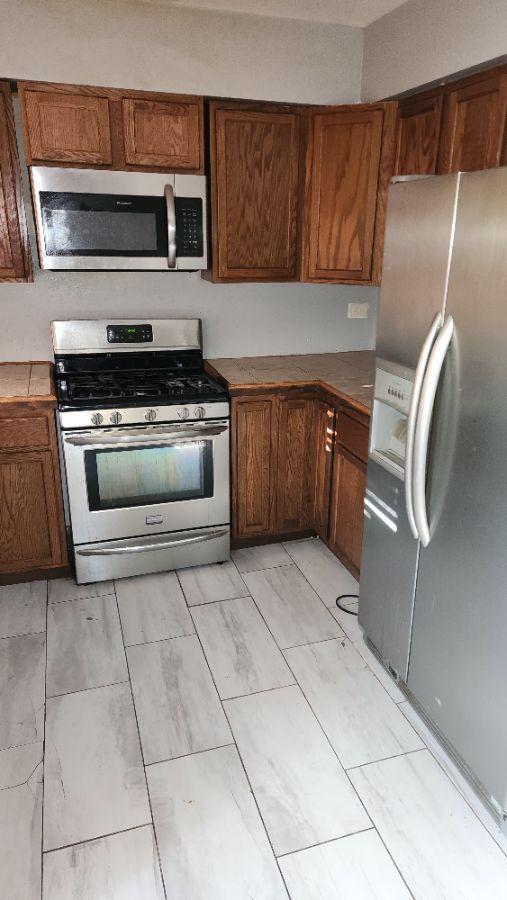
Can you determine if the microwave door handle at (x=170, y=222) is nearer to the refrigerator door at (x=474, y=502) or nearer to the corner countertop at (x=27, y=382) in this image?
the corner countertop at (x=27, y=382)

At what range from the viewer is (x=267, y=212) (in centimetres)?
289

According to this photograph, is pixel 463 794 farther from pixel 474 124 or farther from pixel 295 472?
pixel 474 124

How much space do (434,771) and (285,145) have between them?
267cm

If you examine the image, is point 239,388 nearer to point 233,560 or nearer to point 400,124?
point 233,560

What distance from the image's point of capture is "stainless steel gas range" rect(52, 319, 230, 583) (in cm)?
266

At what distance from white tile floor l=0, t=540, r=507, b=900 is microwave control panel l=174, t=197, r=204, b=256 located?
164cm

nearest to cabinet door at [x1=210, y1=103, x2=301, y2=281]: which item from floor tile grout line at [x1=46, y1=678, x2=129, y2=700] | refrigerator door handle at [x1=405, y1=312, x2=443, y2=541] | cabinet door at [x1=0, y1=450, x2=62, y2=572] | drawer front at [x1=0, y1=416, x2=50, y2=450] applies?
drawer front at [x1=0, y1=416, x2=50, y2=450]

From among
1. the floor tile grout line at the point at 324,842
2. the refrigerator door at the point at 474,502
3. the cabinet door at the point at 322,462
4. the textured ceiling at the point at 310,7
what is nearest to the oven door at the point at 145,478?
the cabinet door at the point at 322,462

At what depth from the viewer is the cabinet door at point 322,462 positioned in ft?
9.50

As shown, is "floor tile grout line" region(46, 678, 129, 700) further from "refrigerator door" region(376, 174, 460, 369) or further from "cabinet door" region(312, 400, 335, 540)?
"refrigerator door" region(376, 174, 460, 369)

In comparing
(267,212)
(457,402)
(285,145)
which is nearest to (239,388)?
(267,212)

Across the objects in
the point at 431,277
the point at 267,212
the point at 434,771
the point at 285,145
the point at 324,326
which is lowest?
the point at 434,771

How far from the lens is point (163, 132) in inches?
103

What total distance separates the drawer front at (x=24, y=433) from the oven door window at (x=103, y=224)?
746mm
